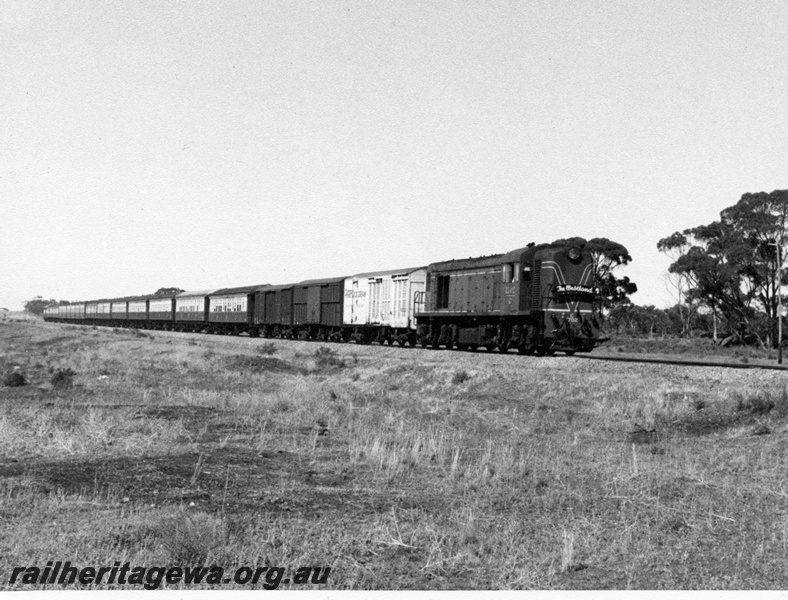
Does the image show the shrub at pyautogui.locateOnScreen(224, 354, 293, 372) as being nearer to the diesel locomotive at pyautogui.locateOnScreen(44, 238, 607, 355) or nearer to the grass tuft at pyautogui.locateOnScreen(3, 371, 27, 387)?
the diesel locomotive at pyautogui.locateOnScreen(44, 238, 607, 355)

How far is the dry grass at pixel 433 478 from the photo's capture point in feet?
24.2

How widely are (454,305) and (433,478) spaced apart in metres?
21.2

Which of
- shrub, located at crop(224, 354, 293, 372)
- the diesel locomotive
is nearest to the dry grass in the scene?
the diesel locomotive

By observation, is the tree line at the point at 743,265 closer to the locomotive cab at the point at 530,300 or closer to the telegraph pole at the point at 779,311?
the telegraph pole at the point at 779,311

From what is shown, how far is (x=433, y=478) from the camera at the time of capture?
1155 centimetres

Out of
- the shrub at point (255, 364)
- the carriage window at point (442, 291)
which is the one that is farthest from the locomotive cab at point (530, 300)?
the shrub at point (255, 364)

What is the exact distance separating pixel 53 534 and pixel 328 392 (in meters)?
15.2

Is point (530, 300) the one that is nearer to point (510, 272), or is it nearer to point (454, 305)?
point (510, 272)

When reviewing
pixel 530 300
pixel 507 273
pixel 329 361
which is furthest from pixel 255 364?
pixel 530 300

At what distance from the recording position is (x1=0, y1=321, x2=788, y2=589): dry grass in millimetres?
7363

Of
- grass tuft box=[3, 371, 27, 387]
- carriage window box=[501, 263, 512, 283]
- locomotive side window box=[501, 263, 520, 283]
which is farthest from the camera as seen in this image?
carriage window box=[501, 263, 512, 283]

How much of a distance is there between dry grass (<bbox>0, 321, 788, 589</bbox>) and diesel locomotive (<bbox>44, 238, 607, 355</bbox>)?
Result: 3.05 metres

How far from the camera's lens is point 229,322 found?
209ft

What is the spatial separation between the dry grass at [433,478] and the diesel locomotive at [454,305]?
3051mm
